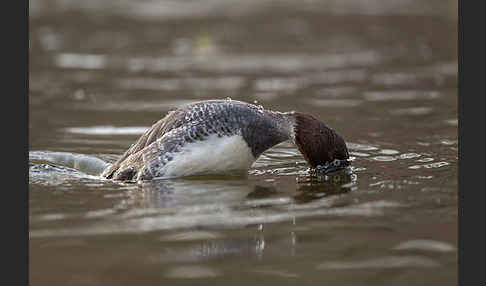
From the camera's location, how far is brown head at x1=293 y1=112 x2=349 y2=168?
9008 mm

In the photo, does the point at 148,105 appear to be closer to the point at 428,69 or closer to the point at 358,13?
the point at 428,69

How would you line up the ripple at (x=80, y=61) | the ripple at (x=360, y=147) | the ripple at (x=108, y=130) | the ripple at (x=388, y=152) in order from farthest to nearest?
the ripple at (x=80, y=61), the ripple at (x=108, y=130), the ripple at (x=360, y=147), the ripple at (x=388, y=152)

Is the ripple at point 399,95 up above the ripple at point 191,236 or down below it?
above

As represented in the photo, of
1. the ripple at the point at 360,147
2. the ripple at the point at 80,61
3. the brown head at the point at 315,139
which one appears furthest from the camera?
the ripple at the point at 80,61

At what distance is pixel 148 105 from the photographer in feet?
42.6

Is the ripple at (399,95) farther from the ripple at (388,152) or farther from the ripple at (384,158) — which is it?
the ripple at (384,158)

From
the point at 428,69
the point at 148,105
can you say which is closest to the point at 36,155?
the point at 148,105

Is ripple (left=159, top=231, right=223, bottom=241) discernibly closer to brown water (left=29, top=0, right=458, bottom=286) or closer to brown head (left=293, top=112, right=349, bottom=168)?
brown water (left=29, top=0, right=458, bottom=286)

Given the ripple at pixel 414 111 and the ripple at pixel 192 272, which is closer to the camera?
the ripple at pixel 192 272

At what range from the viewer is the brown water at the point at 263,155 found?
241 inches

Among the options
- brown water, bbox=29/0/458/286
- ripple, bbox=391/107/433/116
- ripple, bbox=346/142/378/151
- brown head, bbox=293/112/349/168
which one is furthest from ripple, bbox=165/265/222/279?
ripple, bbox=391/107/433/116

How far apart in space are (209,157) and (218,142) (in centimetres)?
18

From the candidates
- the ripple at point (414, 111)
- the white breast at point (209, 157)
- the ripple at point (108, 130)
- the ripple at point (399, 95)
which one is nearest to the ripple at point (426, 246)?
the white breast at point (209, 157)

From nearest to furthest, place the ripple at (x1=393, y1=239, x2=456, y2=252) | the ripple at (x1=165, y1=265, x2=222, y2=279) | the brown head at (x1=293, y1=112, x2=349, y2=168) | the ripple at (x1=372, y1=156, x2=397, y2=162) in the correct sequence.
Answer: the ripple at (x1=165, y1=265, x2=222, y2=279) → the ripple at (x1=393, y1=239, x2=456, y2=252) → the brown head at (x1=293, y1=112, x2=349, y2=168) → the ripple at (x1=372, y1=156, x2=397, y2=162)
